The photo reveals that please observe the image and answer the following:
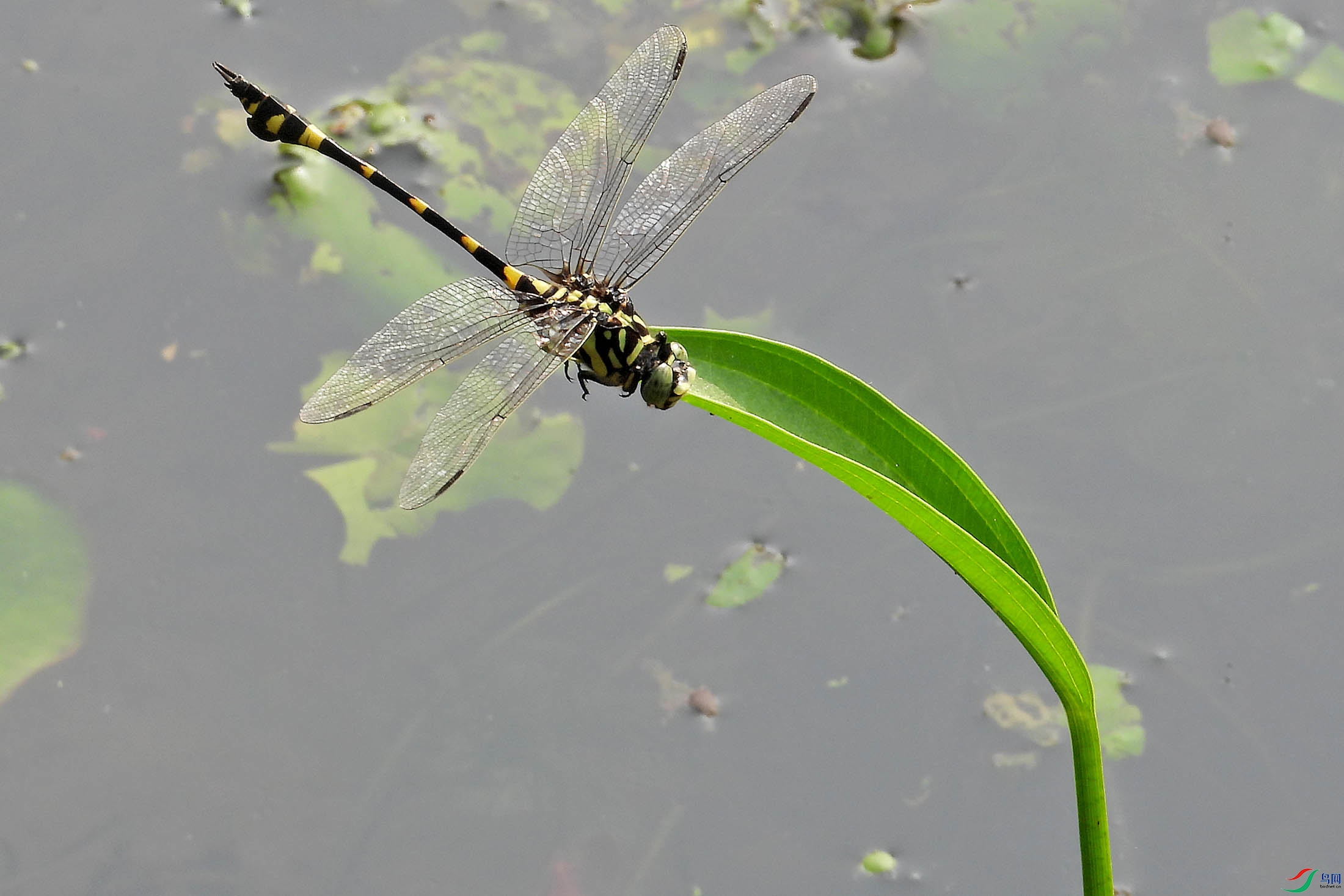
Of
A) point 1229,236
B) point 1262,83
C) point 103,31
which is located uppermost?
point 103,31

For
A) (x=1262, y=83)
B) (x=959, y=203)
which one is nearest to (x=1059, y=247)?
(x=959, y=203)

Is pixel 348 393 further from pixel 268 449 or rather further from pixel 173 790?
pixel 173 790

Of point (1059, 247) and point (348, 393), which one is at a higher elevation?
point (348, 393)

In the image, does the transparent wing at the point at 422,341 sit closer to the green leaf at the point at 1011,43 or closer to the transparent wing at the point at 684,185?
the transparent wing at the point at 684,185

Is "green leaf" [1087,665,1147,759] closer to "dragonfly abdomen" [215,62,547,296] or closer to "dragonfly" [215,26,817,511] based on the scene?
"dragonfly" [215,26,817,511]

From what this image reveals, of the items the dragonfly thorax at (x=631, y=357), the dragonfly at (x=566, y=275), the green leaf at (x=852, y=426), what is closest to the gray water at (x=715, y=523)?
the dragonfly at (x=566, y=275)

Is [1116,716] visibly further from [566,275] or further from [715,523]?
[566,275]

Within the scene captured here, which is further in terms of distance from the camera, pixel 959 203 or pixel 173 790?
pixel 959 203
